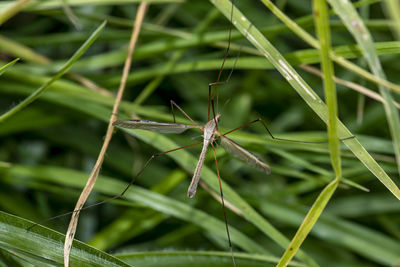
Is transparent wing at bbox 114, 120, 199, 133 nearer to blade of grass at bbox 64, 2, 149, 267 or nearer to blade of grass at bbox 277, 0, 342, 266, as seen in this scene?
blade of grass at bbox 64, 2, 149, 267

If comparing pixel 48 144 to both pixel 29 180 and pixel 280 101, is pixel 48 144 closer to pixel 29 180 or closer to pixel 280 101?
pixel 29 180

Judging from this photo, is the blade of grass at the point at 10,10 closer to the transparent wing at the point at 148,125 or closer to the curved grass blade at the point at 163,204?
the transparent wing at the point at 148,125

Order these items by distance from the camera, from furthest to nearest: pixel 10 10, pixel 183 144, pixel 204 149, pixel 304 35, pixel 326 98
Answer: pixel 183 144
pixel 204 149
pixel 10 10
pixel 304 35
pixel 326 98

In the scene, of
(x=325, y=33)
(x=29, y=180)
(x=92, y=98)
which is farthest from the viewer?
(x=29, y=180)

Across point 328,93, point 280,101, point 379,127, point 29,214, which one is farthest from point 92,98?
point 379,127

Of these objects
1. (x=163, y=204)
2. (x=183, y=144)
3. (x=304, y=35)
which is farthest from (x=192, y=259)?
(x=304, y=35)

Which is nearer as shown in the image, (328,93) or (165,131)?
(328,93)

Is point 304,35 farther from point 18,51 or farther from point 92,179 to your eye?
point 18,51

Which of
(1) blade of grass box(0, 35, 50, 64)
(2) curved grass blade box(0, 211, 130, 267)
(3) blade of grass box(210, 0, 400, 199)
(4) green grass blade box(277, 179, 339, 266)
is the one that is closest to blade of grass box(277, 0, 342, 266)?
(4) green grass blade box(277, 179, 339, 266)
